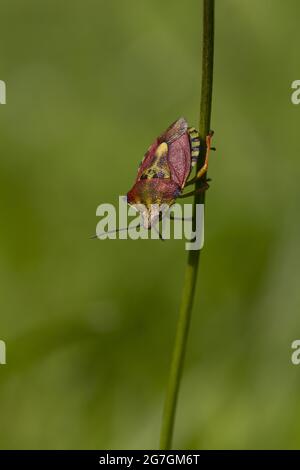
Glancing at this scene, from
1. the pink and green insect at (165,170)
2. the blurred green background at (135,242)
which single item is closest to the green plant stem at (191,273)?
the pink and green insect at (165,170)

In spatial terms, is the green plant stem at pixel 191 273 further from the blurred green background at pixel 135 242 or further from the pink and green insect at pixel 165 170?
the blurred green background at pixel 135 242

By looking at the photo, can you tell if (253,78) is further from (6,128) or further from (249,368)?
(249,368)

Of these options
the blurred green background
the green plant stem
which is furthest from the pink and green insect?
the blurred green background

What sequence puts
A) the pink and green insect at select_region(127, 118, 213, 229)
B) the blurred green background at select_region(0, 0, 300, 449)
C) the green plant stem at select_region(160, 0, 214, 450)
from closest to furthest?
the green plant stem at select_region(160, 0, 214, 450)
the pink and green insect at select_region(127, 118, 213, 229)
the blurred green background at select_region(0, 0, 300, 449)

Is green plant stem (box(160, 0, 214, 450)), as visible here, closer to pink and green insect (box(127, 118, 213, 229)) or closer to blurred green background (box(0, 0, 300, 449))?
pink and green insect (box(127, 118, 213, 229))

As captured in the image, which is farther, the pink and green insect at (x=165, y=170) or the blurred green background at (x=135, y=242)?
the blurred green background at (x=135, y=242)

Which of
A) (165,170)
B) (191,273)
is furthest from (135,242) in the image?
(191,273)

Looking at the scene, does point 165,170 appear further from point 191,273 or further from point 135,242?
point 135,242
